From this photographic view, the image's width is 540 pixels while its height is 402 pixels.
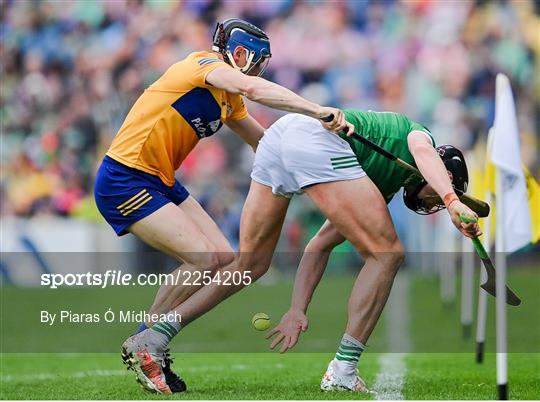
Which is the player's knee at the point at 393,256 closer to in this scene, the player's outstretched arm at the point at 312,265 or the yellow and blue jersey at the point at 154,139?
the player's outstretched arm at the point at 312,265

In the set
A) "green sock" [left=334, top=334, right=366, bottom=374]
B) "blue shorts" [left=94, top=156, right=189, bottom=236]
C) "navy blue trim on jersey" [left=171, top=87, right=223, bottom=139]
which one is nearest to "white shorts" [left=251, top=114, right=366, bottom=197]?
"navy blue trim on jersey" [left=171, top=87, right=223, bottom=139]

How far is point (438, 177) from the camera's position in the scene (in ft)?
22.8

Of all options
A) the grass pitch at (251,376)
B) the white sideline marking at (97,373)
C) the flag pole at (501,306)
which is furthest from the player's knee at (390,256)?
the white sideline marking at (97,373)

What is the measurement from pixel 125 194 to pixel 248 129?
46.0 inches

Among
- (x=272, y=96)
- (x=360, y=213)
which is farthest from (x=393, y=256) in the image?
(x=272, y=96)

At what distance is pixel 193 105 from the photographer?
7.62 metres

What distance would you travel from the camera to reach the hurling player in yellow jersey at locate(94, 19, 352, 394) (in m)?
7.47

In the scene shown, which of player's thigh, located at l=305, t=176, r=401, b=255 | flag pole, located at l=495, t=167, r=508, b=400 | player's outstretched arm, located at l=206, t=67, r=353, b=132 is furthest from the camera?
player's thigh, located at l=305, t=176, r=401, b=255

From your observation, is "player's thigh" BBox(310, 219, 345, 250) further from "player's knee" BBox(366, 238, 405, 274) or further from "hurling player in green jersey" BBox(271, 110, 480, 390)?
"player's knee" BBox(366, 238, 405, 274)

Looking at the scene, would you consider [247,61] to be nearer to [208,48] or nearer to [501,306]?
[501,306]

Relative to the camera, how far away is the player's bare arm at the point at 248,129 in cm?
829

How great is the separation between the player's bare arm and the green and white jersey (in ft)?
2.84

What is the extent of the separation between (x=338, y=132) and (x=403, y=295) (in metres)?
10.5

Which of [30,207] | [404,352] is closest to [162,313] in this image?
[404,352]
